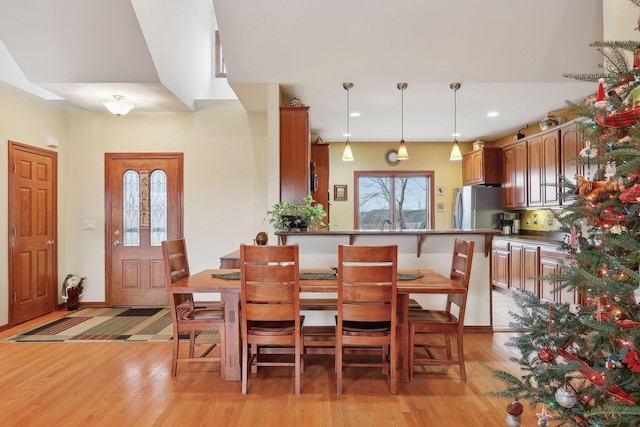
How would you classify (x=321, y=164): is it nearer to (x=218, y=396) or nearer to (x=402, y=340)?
(x=402, y=340)

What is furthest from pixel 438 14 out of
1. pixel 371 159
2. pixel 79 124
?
pixel 79 124

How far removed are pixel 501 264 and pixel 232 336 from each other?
14.8 ft

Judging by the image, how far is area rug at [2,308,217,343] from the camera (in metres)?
3.86

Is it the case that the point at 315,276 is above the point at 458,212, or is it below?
below

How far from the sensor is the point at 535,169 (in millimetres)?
5422

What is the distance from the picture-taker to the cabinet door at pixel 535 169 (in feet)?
17.4

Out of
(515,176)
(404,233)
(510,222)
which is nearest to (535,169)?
(515,176)

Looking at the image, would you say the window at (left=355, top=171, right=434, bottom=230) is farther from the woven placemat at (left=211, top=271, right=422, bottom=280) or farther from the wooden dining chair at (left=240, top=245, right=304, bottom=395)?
the wooden dining chair at (left=240, top=245, right=304, bottom=395)

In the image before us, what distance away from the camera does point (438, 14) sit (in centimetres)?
349

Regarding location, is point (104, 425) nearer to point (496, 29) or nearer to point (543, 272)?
point (496, 29)

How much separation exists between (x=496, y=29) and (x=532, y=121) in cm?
260

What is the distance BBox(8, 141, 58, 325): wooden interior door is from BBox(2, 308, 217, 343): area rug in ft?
1.25

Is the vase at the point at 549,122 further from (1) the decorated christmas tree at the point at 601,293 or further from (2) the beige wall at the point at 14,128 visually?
(2) the beige wall at the point at 14,128

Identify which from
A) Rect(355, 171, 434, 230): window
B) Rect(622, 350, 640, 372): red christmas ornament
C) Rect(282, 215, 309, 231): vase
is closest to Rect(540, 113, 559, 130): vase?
Rect(355, 171, 434, 230): window
